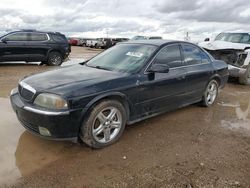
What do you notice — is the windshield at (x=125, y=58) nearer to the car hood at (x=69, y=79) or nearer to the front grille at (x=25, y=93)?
Answer: the car hood at (x=69, y=79)

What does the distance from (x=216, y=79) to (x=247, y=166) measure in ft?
9.90

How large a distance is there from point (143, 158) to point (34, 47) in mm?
10052

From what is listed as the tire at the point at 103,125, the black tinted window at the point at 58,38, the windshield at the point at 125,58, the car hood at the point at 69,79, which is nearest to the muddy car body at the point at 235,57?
the windshield at the point at 125,58

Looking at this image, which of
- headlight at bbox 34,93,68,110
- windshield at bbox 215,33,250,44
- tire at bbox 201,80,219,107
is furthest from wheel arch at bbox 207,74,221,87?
windshield at bbox 215,33,250,44

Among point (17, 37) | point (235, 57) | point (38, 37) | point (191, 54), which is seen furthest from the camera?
point (38, 37)

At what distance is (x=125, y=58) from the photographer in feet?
15.8

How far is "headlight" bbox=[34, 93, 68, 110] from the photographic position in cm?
354

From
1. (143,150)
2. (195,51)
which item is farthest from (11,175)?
(195,51)

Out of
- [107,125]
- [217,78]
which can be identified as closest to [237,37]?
[217,78]

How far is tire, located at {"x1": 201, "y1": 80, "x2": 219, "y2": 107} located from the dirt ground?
0.85 meters

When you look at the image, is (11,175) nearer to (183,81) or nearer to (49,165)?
(49,165)

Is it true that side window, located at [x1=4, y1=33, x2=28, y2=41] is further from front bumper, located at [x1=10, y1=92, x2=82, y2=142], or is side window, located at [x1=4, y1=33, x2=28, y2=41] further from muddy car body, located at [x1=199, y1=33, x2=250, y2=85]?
front bumper, located at [x1=10, y1=92, x2=82, y2=142]

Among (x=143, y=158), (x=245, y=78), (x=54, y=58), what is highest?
(x=54, y=58)

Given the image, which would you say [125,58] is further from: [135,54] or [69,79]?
[69,79]
